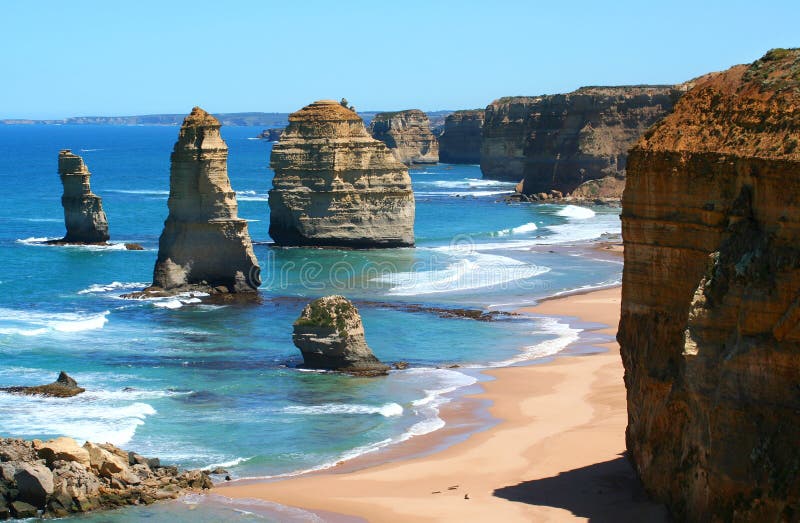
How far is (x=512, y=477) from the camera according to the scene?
2164cm

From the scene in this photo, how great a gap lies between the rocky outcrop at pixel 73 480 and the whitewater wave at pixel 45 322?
17.1 m

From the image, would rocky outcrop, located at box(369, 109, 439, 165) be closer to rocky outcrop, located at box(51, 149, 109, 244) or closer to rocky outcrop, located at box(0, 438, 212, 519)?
rocky outcrop, located at box(51, 149, 109, 244)

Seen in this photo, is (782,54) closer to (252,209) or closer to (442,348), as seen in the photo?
(442,348)

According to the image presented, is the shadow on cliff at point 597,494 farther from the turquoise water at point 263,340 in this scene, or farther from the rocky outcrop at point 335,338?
the rocky outcrop at point 335,338

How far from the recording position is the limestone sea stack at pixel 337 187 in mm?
59969

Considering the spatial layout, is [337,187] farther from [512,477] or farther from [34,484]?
[34,484]

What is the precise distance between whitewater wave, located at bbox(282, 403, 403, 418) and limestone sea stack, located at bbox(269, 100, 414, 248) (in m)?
31.9

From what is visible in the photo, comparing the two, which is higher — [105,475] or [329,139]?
[329,139]

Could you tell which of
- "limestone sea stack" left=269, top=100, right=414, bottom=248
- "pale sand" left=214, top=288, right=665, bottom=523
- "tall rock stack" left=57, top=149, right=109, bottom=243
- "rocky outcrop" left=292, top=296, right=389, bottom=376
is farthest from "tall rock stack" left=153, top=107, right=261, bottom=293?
"pale sand" left=214, top=288, right=665, bottom=523

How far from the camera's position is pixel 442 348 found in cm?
3631

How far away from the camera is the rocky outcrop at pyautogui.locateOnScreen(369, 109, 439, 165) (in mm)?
157500

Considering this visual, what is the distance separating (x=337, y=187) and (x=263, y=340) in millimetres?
23306

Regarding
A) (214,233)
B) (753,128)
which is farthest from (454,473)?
(214,233)

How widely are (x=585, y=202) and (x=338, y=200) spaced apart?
124 ft
